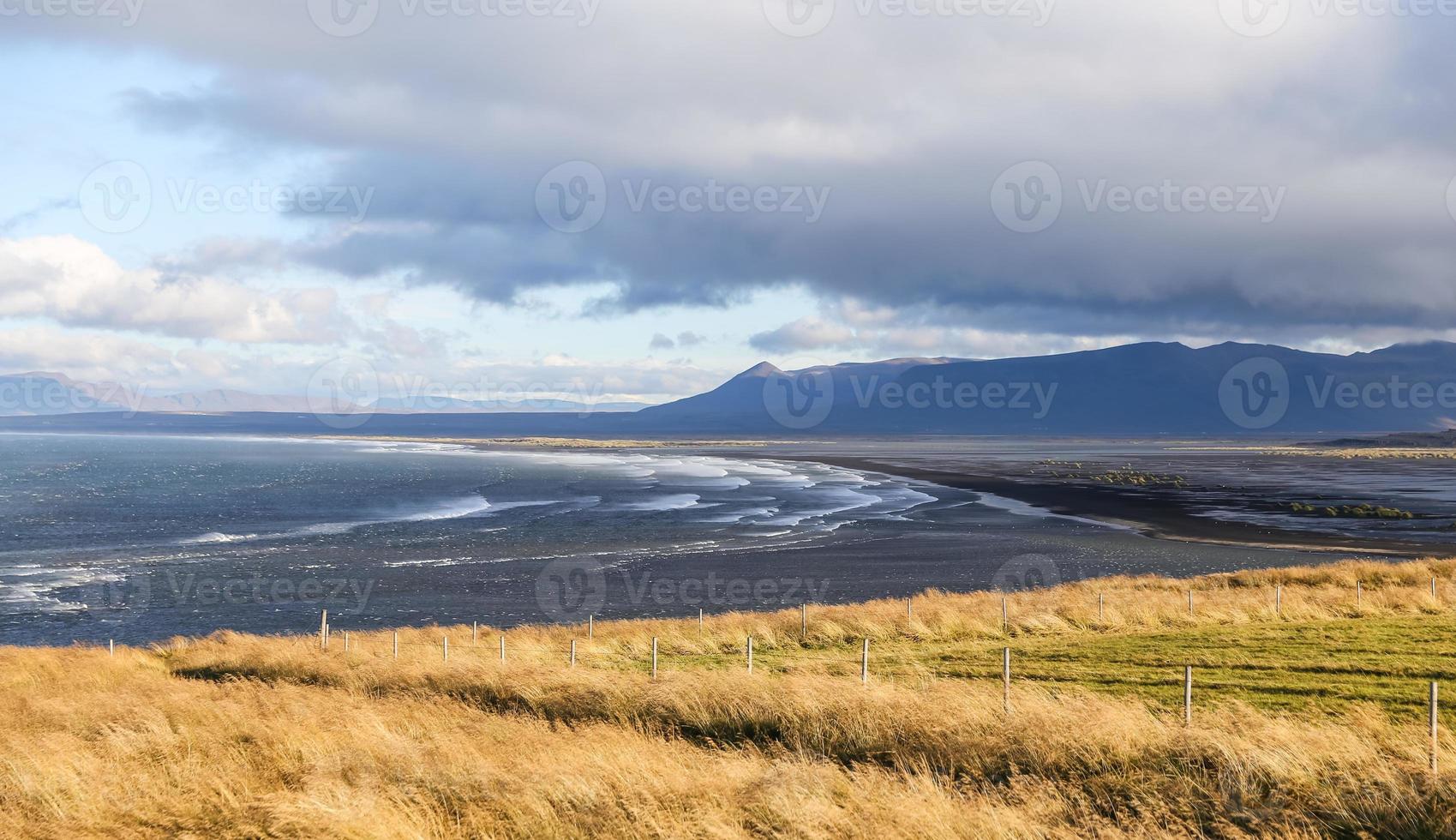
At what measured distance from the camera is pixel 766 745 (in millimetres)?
15188

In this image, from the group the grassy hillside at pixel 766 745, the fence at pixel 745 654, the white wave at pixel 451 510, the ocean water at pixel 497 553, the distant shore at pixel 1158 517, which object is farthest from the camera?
the white wave at pixel 451 510

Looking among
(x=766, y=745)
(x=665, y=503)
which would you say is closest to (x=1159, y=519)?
(x=665, y=503)

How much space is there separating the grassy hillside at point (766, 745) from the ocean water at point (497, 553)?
57.9 ft

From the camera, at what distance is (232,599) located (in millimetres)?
44656

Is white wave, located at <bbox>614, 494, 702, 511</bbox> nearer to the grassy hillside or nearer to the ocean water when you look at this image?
the ocean water

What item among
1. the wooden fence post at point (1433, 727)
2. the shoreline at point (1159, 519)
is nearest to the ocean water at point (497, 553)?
the shoreline at point (1159, 519)

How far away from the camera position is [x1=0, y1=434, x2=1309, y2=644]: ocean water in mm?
42312

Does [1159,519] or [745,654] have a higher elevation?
[745,654]

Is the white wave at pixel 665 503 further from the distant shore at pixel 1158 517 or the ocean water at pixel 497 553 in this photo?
the distant shore at pixel 1158 517

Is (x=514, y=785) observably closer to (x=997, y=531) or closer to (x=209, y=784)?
(x=209, y=784)

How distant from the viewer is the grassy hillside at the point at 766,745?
Result: 1112 cm

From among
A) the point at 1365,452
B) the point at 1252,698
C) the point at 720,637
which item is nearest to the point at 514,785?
the point at 1252,698

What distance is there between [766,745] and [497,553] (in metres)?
46.2

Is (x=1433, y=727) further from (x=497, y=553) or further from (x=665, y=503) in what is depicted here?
(x=665, y=503)
